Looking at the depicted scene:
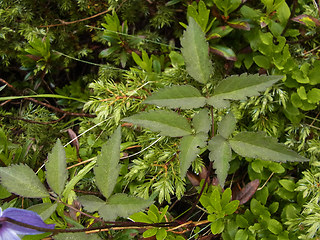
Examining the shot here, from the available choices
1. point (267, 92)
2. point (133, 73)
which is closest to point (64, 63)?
point (133, 73)

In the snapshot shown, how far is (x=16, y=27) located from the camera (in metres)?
2.05

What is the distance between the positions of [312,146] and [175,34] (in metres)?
1.15

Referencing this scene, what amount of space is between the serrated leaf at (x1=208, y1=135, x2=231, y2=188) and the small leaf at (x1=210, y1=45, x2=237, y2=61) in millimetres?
721

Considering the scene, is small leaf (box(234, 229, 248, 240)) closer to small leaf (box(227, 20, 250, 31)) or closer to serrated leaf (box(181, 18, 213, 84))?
serrated leaf (box(181, 18, 213, 84))

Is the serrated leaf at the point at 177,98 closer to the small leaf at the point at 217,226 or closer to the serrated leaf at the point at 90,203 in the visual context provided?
the serrated leaf at the point at 90,203

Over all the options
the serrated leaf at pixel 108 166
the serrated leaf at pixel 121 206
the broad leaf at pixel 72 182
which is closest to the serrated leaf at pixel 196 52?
the serrated leaf at pixel 108 166

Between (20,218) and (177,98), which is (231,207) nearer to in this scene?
(177,98)

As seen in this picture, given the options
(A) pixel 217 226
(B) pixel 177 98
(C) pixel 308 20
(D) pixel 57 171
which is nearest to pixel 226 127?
(B) pixel 177 98

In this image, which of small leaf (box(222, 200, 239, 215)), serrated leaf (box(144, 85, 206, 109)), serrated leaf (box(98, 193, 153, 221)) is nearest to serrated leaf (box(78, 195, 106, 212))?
serrated leaf (box(98, 193, 153, 221))

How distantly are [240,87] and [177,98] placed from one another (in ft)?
0.83

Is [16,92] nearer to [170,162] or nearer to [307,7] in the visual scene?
[170,162]

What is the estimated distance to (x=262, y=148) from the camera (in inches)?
43.7

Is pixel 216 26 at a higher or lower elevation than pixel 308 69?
higher

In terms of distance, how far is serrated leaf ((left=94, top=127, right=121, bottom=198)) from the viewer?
107 centimetres
